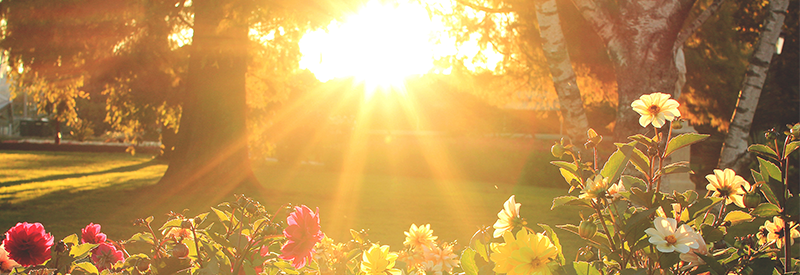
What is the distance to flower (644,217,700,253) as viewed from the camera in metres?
1.22

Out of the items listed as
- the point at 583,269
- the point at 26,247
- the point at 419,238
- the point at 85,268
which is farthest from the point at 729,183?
the point at 26,247

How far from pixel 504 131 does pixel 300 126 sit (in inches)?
435

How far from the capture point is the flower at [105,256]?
1.94 metres

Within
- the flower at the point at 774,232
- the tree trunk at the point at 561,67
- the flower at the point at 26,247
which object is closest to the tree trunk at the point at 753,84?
the tree trunk at the point at 561,67

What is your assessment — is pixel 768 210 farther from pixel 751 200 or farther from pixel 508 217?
pixel 508 217

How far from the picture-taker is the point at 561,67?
4602 mm

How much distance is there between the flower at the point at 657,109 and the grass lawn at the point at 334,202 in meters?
5.36

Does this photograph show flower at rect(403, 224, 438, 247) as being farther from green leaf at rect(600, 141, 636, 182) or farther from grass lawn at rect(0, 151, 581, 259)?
grass lawn at rect(0, 151, 581, 259)

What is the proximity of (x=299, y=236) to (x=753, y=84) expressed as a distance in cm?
536

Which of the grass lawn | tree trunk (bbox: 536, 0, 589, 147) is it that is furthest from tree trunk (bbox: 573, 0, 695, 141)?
the grass lawn

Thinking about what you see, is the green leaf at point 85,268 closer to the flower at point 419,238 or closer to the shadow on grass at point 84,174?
the flower at point 419,238

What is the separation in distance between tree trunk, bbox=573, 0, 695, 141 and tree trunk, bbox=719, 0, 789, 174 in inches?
47.6

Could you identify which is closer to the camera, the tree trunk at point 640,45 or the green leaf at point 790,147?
the green leaf at point 790,147

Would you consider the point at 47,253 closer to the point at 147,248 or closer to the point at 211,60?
the point at 147,248
